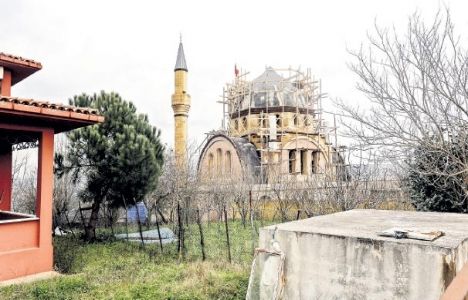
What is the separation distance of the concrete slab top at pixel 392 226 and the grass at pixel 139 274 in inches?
74.6

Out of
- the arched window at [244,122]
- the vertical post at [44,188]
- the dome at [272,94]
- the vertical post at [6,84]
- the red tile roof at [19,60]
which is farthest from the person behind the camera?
the arched window at [244,122]

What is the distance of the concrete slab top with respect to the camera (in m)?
4.04

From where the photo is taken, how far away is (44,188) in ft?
24.6

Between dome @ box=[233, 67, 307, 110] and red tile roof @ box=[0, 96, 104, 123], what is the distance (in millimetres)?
23825

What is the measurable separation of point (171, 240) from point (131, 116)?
4.43m

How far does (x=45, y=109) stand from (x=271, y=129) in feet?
72.1

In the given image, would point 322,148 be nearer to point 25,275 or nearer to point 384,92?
point 384,92

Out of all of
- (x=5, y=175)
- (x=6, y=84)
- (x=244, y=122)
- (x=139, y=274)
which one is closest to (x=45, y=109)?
(x=139, y=274)

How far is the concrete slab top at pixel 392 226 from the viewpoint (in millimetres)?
4039

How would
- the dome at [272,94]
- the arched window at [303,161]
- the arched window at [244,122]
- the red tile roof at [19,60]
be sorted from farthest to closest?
1. the arched window at [244,122]
2. the dome at [272,94]
3. the arched window at [303,161]
4. the red tile roof at [19,60]

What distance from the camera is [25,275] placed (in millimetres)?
6953

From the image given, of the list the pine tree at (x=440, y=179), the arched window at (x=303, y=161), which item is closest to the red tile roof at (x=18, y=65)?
the pine tree at (x=440, y=179)

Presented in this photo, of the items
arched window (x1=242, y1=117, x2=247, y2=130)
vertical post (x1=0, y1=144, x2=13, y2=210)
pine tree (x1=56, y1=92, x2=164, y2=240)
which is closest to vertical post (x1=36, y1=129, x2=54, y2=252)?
pine tree (x1=56, y1=92, x2=164, y2=240)

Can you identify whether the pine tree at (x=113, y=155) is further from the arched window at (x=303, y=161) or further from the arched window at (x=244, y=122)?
the arched window at (x=244, y=122)
